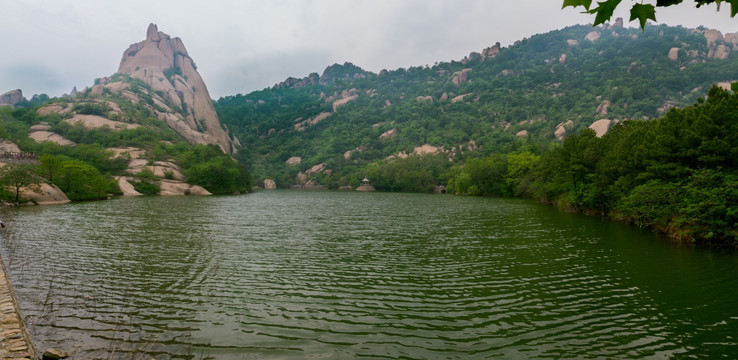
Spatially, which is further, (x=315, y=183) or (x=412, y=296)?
(x=315, y=183)

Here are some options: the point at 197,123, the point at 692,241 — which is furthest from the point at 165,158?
the point at 692,241

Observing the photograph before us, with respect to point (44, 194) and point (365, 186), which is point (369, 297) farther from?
point (365, 186)

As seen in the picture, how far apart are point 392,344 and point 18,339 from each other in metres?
9.11

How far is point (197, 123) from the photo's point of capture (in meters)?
169

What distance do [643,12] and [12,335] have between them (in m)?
13.1

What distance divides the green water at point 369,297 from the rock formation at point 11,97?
196284 mm

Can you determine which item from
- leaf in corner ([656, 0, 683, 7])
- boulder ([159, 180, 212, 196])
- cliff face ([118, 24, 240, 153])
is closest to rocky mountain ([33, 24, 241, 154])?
cliff face ([118, 24, 240, 153])

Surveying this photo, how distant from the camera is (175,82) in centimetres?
18338

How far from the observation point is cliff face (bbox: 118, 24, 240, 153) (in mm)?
170000

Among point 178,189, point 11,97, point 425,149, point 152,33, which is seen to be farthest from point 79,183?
point 152,33

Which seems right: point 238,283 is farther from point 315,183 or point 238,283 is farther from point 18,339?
point 315,183

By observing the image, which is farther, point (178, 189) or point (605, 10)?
point (178, 189)

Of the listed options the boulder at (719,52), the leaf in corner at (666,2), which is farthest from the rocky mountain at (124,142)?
the boulder at (719,52)

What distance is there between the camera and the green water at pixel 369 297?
399 inches
